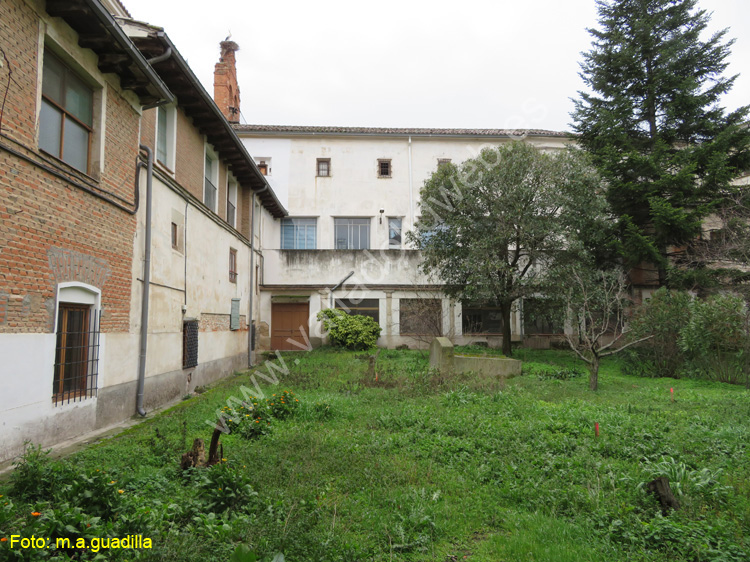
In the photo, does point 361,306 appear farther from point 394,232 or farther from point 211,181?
point 211,181

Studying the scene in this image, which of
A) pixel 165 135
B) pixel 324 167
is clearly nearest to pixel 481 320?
pixel 324 167

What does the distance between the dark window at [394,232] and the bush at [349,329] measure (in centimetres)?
402

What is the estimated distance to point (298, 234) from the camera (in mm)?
19703

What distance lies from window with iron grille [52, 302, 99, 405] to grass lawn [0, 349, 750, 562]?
0.91m

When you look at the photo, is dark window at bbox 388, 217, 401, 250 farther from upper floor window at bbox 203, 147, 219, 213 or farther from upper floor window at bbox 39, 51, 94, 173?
upper floor window at bbox 39, 51, 94, 173

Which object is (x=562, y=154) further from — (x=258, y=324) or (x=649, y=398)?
(x=258, y=324)

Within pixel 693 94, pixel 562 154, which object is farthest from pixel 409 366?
pixel 693 94

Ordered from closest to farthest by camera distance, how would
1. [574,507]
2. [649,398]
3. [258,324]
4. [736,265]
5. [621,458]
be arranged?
[574,507] → [621,458] → [649,398] → [736,265] → [258,324]

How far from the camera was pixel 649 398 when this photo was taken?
8.81m

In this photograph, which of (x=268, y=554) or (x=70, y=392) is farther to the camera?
(x=70, y=392)

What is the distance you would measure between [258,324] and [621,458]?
48.1 feet

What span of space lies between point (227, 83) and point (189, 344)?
13.6m

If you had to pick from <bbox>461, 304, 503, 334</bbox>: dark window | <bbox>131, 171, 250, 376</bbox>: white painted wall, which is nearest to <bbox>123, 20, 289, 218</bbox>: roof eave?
<bbox>131, 171, 250, 376</bbox>: white painted wall

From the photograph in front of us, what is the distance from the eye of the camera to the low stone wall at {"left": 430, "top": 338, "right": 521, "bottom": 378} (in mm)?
11398
